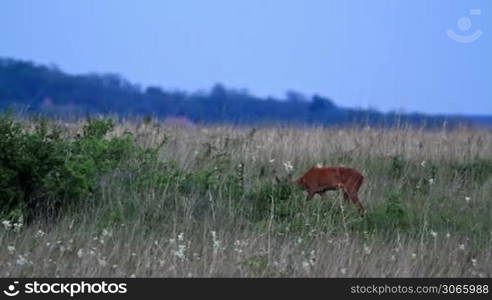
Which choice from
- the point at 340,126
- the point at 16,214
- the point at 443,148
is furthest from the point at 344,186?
the point at 340,126

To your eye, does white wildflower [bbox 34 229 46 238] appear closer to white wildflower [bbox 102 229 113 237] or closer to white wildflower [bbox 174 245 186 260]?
white wildflower [bbox 102 229 113 237]

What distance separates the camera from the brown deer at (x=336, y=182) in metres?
9.15

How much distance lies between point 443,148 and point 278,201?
4309 mm

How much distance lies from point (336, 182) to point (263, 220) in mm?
755

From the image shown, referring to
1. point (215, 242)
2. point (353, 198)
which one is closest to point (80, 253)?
point (215, 242)

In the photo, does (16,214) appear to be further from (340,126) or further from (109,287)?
(340,126)

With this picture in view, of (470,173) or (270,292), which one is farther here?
(470,173)

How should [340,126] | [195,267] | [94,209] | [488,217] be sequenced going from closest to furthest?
[195,267], [94,209], [488,217], [340,126]

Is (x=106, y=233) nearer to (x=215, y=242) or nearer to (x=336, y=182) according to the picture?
(x=215, y=242)

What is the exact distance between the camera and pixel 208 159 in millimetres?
11375

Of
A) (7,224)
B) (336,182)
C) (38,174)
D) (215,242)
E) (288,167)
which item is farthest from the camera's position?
(288,167)

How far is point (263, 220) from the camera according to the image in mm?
9039

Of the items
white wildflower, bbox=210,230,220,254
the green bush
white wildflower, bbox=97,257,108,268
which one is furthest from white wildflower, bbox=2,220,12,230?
white wildflower, bbox=210,230,220,254

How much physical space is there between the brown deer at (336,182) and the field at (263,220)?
11 cm
